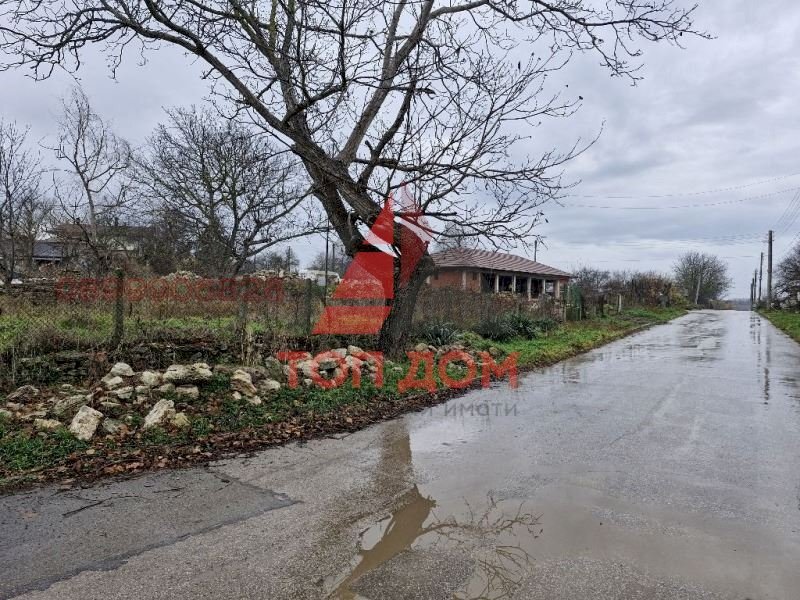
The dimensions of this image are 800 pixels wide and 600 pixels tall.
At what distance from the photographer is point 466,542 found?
3.39 meters

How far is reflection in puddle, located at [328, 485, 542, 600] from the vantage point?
2872 millimetres

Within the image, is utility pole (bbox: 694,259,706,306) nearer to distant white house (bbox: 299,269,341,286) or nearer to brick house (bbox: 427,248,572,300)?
brick house (bbox: 427,248,572,300)

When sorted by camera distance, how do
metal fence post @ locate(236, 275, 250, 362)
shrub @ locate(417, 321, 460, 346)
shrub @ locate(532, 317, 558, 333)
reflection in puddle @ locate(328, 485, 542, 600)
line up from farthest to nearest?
shrub @ locate(532, 317, 558, 333) < shrub @ locate(417, 321, 460, 346) < metal fence post @ locate(236, 275, 250, 362) < reflection in puddle @ locate(328, 485, 542, 600)

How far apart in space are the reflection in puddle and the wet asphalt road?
0.01m

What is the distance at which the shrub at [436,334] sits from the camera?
12600 mm

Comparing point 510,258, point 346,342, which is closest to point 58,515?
point 346,342

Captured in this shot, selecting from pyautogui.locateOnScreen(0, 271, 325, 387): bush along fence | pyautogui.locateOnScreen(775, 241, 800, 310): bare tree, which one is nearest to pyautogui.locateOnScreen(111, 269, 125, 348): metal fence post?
pyautogui.locateOnScreen(0, 271, 325, 387): bush along fence

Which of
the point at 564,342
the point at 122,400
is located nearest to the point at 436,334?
the point at 564,342

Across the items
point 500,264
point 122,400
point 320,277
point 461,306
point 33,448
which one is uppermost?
point 500,264

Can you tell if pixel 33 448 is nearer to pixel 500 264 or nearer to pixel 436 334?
pixel 436 334

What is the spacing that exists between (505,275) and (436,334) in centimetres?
2639

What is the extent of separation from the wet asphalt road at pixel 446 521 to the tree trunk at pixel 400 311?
395 centimetres

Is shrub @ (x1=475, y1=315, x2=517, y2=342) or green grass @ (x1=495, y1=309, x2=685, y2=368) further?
shrub @ (x1=475, y1=315, x2=517, y2=342)

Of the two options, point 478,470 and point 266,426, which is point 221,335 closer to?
point 266,426
